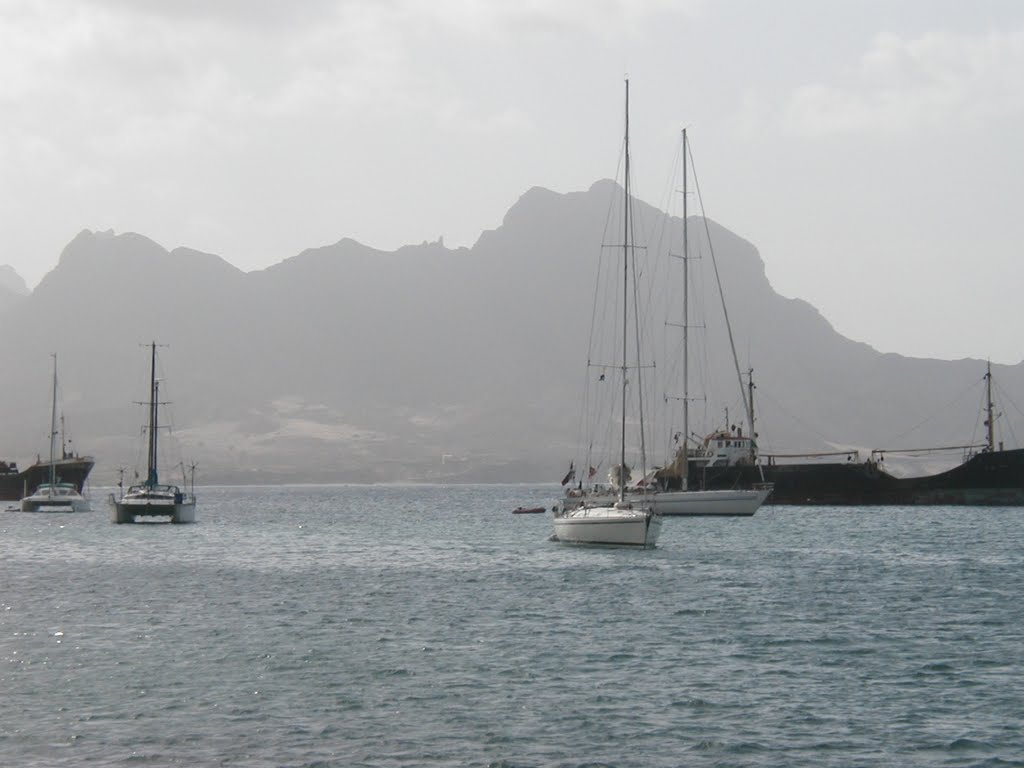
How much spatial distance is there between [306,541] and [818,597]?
54654 millimetres

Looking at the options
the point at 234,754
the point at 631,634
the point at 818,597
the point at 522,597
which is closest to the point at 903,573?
the point at 818,597

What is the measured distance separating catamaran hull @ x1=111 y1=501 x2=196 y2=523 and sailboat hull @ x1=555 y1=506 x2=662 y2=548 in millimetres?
55152

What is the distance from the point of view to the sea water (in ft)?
90.6

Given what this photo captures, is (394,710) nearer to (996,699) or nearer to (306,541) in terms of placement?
(996,699)

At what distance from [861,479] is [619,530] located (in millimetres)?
78601

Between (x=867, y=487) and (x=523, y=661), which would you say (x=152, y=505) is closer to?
(x=867, y=487)

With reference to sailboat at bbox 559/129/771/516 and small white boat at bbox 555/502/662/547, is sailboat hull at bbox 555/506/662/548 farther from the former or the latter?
sailboat at bbox 559/129/771/516

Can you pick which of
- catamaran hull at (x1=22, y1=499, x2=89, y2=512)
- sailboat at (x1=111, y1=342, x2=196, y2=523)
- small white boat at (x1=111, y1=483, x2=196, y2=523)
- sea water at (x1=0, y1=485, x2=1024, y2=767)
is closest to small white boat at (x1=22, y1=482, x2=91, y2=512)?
catamaran hull at (x1=22, y1=499, x2=89, y2=512)

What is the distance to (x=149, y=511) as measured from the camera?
119250 millimetres

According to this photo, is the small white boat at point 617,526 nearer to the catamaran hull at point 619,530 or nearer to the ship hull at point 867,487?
the catamaran hull at point 619,530

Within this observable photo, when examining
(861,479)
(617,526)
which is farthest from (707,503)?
(617,526)

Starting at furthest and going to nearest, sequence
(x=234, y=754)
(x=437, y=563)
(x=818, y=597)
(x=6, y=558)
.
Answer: (x=6, y=558), (x=437, y=563), (x=818, y=597), (x=234, y=754)

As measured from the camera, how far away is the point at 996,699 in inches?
1260

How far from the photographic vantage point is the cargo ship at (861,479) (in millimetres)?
138500
